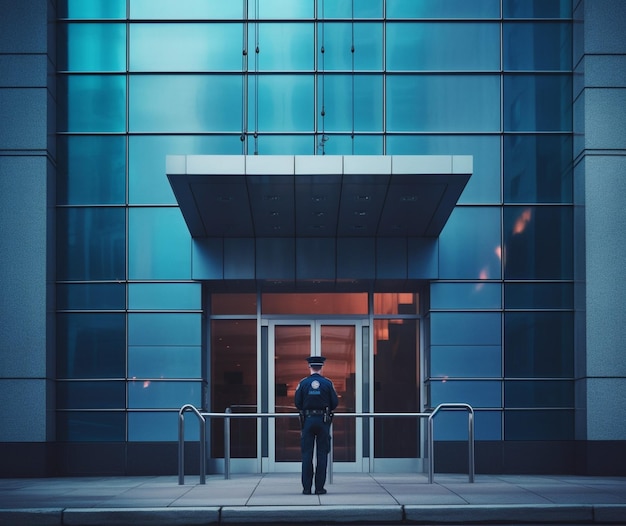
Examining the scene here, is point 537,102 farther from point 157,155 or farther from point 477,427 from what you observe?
point 157,155

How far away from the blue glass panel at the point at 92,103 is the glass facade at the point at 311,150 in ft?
0.08

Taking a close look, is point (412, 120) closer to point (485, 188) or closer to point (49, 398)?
point (485, 188)

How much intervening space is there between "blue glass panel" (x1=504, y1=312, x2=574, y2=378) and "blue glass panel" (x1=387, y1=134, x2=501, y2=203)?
2157mm

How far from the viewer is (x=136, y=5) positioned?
17203 mm

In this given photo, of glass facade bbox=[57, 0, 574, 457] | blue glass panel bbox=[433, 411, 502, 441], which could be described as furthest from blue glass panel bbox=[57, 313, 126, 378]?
blue glass panel bbox=[433, 411, 502, 441]

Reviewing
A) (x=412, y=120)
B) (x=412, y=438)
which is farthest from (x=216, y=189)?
(x=412, y=438)

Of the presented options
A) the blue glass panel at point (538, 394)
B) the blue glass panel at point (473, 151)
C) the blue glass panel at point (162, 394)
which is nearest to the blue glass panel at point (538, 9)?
the blue glass panel at point (473, 151)

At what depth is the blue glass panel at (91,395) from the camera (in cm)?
1662

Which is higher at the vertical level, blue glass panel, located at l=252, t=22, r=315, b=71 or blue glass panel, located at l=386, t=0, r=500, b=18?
blue glass panel, located at l=386, t=0, r=500, b=18

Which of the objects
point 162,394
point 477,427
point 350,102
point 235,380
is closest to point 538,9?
point 350,102

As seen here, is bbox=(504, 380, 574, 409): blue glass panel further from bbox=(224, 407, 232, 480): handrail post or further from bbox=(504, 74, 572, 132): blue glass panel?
bbox=(224, 407, 232, 480): handrail post

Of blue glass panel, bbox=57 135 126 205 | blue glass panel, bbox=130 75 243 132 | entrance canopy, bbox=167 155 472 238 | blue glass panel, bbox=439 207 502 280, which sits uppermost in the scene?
blue glass panel, bbox=130 75 243 132

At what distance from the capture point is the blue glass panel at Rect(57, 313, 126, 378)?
16.7 m

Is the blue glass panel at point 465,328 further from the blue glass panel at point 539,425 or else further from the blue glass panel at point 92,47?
the blue glass panel at point 92,47
